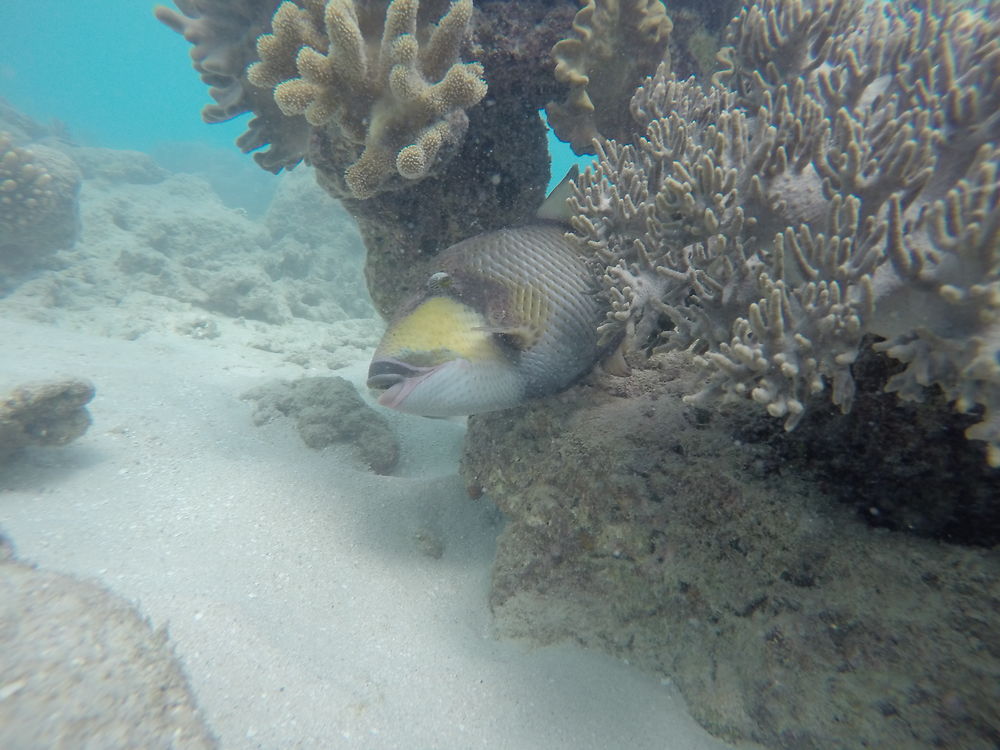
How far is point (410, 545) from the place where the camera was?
11.0 feet

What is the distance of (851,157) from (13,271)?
46.1 feet

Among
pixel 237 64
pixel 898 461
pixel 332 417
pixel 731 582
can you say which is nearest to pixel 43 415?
pixel 332 417

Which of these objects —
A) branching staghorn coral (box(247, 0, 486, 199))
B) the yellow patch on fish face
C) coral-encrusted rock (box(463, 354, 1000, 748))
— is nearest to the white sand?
coral-encrusted rock (box(463, 354, 1000, 748))

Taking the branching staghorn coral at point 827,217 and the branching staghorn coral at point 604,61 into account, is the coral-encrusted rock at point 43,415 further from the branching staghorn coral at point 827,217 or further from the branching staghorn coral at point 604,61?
the branching staghorn coral at point 604,61

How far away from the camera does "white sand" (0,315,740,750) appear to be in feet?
7.14

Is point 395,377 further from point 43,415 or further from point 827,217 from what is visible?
point 43,415

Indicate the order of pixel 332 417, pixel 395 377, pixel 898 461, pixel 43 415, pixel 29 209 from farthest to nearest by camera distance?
pixel 29 209 → pixel 332 417 → pixel 43 415 → pixel 395 377 → pixel 898 461

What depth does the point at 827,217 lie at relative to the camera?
1923mm

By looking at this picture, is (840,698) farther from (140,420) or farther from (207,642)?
(140,420)

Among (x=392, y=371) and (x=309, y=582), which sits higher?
(x=392, y=371)

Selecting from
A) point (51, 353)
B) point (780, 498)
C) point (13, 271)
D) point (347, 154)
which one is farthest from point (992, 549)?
point (13, 271)

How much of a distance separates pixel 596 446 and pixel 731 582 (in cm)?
87

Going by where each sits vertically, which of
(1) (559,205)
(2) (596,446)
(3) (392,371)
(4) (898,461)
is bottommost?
(2) (596,446)

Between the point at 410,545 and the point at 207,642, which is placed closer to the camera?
the point at 207,642
